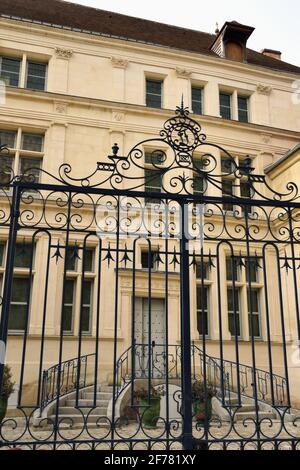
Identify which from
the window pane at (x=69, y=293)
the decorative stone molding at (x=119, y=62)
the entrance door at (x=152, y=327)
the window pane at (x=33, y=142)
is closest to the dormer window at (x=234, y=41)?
the decorative stone molding at (x=119, y=62)

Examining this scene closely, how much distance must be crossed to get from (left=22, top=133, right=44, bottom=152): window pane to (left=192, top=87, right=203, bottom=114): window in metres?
4.51

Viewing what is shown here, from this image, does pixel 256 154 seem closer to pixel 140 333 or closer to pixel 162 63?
pixel 162 63

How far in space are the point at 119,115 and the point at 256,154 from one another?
4.05m

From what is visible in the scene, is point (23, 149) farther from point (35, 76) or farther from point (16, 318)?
point (16, 318)

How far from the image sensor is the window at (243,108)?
1264 centimetres

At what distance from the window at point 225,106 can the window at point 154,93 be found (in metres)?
1.90

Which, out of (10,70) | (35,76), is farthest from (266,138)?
(10,70)

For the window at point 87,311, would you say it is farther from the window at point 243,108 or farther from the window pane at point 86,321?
the window at point 243,108

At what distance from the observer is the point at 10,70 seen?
11047mm

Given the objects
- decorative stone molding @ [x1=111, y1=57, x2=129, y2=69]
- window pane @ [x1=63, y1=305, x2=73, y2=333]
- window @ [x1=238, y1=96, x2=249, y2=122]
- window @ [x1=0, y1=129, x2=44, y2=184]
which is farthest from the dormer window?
window pane @ [x1=63, y1=305, x2=73, y2=333]

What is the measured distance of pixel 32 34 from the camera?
11.1 meters

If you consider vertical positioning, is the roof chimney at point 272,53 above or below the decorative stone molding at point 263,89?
above
